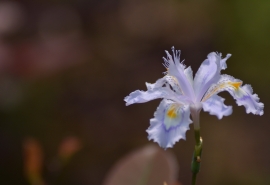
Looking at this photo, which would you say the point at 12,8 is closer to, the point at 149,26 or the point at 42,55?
the point at 42,55

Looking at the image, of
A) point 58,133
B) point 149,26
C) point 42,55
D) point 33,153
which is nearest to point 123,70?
point 149,26

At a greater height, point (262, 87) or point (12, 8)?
point (12, 8)

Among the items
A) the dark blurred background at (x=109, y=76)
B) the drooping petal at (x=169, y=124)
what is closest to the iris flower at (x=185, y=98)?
the drooping petal at (x=169, y=124)

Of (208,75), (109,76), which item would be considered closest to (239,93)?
(208,75)

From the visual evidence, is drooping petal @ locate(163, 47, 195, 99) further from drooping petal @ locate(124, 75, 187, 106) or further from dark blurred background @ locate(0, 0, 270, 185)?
dark blurred background @ locate(0, 0, 270, 185)

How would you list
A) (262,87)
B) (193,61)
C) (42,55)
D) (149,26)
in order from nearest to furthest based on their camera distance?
(42,55) < (262,87) < (193,61) < (149,26)

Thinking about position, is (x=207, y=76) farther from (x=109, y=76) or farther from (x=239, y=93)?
(x=109, y=76)

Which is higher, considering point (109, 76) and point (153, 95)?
point (109, 76)

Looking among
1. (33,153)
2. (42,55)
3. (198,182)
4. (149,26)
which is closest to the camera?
(33,153)
